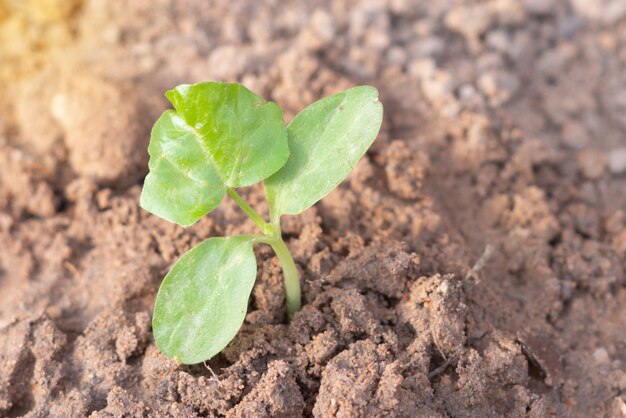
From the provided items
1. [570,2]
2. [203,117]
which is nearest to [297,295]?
[203,117]

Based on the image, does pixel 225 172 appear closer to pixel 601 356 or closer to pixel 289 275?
pixel 289 275

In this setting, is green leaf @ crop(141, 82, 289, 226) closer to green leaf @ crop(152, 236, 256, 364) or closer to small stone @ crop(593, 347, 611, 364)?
green leaf @ crop(152, 236, 256, 364)

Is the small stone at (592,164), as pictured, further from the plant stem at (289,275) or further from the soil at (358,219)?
the plant stem at (289,275)

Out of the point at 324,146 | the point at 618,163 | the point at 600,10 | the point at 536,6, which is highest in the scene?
the point at 324,146

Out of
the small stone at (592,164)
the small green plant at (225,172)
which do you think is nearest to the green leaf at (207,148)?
the small green plant at (225,172)

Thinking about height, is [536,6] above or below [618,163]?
above

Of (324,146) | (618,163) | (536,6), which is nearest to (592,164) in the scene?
(618,163)
